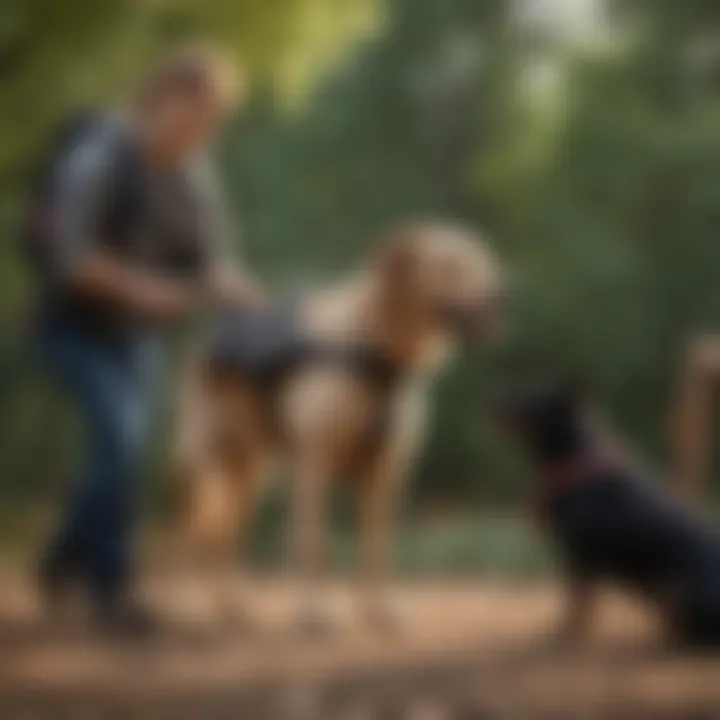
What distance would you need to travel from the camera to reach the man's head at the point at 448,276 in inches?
78.7

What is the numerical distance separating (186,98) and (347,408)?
0.42 meters

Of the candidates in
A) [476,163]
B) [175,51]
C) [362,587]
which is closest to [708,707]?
[362,587]

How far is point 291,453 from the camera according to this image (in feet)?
6.58

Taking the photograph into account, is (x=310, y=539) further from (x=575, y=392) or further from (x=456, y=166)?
(x=456, y=166)

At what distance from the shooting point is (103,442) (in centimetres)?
200

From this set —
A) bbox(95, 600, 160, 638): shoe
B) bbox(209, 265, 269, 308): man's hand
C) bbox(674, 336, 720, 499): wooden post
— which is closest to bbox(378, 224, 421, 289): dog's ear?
bbox(209, 265, 269, 308): man's hand

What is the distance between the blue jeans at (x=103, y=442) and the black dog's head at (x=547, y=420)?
429mm

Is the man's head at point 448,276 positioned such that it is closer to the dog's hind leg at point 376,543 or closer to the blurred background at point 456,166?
the blurred background at point 456,166

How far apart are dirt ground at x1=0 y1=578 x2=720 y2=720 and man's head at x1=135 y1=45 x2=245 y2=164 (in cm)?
53

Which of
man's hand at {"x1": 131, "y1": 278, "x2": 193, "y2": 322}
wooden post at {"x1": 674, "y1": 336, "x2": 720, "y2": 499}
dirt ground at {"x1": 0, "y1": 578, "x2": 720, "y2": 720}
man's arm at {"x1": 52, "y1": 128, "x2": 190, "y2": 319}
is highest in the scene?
man's arm at {"x1": 52, "y1": 128, "x2": 190, "y2": 319}

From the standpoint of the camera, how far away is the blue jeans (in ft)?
6.51

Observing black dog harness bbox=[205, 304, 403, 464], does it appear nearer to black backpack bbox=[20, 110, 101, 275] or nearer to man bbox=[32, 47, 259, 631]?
man bbox=[32, 47, 259, 631]

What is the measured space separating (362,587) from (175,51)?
0.68 meters

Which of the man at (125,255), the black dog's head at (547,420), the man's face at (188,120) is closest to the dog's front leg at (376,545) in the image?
the black dog's head at (547,420)
